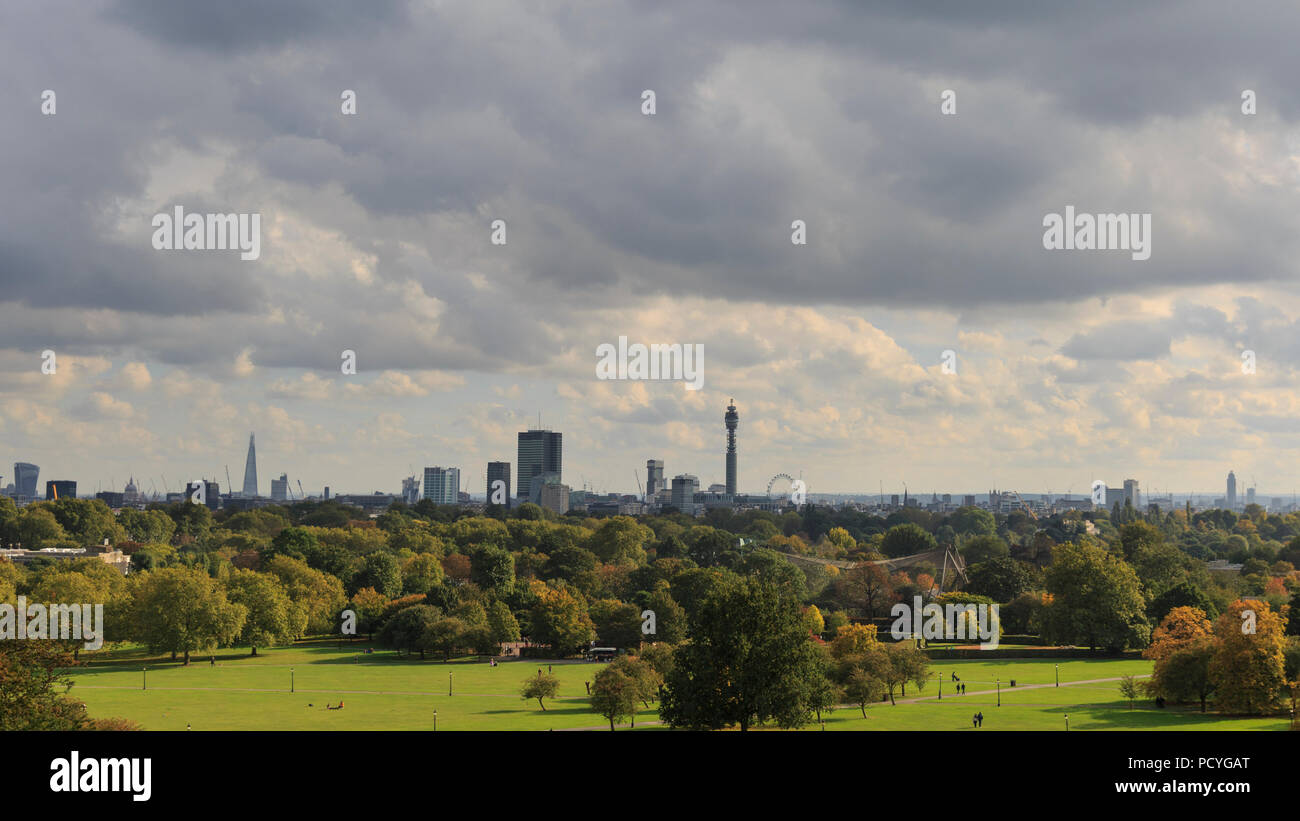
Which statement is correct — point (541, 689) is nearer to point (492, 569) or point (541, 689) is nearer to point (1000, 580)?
point (492, 569)

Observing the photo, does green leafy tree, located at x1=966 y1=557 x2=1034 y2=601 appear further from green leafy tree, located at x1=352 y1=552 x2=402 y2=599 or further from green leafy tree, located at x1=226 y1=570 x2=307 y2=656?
green leafy tree, located at x1=226 y1=570 x2=307 y2=656

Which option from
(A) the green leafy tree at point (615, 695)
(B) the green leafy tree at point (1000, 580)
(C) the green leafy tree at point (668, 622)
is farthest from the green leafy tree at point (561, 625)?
(B) the green leafy tree at point (1000, 580)

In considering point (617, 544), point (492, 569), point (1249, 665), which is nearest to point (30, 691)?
point (1249, 665)

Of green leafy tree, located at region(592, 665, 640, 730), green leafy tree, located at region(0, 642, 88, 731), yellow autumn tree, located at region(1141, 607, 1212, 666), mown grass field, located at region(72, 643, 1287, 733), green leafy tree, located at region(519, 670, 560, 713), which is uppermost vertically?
green leafy tree, located at region(0, 642, 88, 731)

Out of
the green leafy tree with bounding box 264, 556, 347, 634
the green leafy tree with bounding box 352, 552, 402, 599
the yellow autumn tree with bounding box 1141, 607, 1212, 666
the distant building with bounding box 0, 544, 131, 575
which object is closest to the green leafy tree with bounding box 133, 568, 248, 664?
the green leafy tree with bounding box 264, 556, 347, 634

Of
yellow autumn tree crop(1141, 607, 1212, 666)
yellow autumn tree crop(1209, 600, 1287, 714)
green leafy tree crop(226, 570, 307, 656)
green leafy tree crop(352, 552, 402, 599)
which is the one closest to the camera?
yellow autumn tree crop(1209, 600, 1287, 714)

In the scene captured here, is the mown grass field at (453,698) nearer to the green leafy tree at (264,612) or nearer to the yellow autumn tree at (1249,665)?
the yellow autumn tree at (1249,665)

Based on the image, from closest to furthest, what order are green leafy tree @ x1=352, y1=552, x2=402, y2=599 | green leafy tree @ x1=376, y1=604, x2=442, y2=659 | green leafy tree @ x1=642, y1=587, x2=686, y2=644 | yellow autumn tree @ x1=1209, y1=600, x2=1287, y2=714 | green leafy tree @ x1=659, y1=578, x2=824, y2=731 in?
green leafy tree @ x1=659, y1=578, x2=824, y2=731
yellow autumn tree @ x1=1209, y1=600, x2=1287, y2=714
green leafy tree @ x1=642, y1=587, x2=686, y2=644
green leafy tree @ x1=376, y1=604, x2=442, y2=659
green leafy tree @ x1=352, y1=552, x2=402, y2=599
